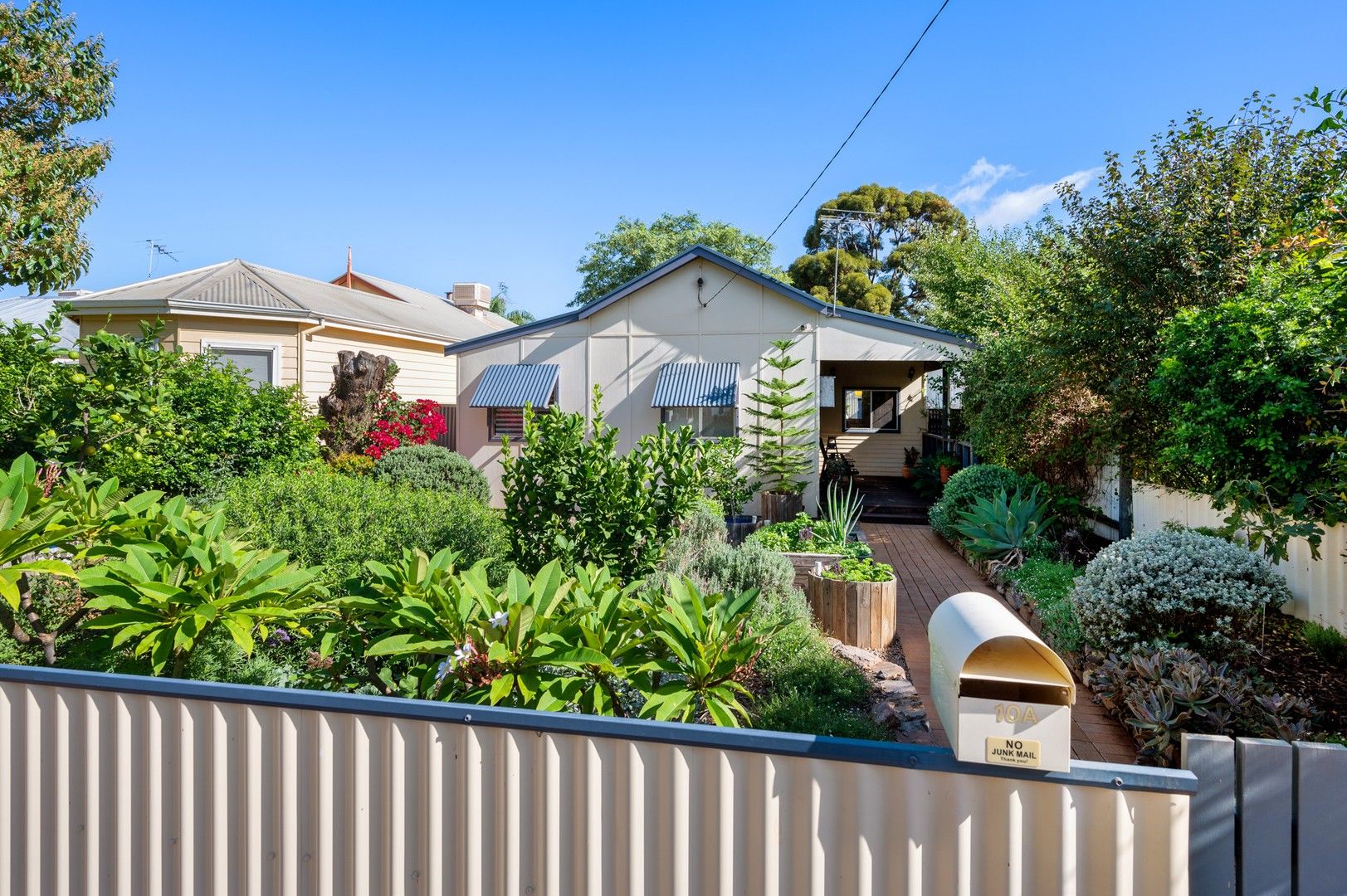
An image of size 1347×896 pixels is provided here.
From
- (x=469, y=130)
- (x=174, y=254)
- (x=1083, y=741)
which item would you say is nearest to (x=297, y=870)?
(x=1083, y=741)

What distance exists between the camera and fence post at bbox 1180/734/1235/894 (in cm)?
165

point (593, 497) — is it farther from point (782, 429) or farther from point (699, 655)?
point (782, 429)

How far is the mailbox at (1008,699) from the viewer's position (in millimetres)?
1593

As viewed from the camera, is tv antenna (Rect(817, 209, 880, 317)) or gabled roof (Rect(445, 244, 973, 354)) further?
tv antenna (Rect(817, 209, 880, 317))

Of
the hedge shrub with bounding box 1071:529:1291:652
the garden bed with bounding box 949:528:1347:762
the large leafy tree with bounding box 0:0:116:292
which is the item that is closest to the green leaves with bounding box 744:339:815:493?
the garden bed with bounding box 949:528:1347:762

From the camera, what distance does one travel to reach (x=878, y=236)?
34531 mm

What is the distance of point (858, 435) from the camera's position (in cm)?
1838

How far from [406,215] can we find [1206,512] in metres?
16.0

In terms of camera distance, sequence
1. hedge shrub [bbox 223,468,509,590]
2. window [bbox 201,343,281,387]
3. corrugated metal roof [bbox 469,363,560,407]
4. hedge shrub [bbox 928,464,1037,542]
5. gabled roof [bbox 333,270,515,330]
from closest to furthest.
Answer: hedge shrub [bbox 223,468,509,590]
hedge shrub [bbox 928,464,1037,542]
window [bbox 201,343,281,387]
corrugated metal roof [bbox 469,363,560,407]
gabled roof [bbox 333,270,515,330]

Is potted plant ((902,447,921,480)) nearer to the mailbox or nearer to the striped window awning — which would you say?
the striped window awning

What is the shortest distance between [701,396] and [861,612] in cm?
722

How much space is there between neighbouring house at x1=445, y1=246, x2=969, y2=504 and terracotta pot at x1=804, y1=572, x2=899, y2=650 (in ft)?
22.1

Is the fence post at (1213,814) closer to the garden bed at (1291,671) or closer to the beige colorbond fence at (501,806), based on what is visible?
the beige colorbond fence at (501,806)

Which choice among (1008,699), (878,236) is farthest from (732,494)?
(878,236)
